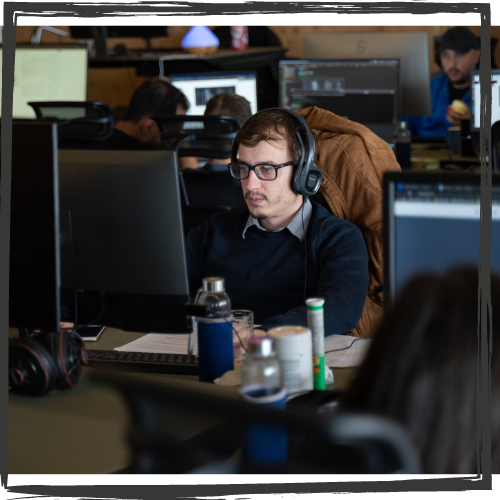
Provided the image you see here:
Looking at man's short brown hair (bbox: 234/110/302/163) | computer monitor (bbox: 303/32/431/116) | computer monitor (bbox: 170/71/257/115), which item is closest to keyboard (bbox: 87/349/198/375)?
man's short brown hair (bbox: 234/110/302/163)

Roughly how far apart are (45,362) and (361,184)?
3.25 feet

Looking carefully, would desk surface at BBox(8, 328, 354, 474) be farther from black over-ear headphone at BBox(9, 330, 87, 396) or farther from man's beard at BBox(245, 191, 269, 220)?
man's beard at BBox(245, 191, 269, 220)

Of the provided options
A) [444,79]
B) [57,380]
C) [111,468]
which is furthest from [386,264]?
[444,79]

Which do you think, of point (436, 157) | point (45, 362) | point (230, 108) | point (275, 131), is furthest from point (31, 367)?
point (436, 157)

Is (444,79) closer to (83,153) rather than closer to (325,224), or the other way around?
(325,224)

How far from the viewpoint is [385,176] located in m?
0.99


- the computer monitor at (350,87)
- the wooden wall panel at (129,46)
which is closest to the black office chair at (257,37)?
the wooden wall panel at (129,46)

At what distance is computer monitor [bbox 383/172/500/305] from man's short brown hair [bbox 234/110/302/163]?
76cm

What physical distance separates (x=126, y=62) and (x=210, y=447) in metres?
4.33

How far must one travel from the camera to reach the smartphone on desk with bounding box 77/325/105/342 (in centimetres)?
161

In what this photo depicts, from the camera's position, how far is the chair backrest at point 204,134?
2656 mm

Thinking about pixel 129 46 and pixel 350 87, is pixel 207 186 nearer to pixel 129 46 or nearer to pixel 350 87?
pixel 350 87

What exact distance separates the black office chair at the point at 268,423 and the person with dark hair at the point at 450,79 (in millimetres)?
3570

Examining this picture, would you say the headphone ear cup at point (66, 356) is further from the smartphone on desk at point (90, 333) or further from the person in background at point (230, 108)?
the person in background at point (230, 108)
